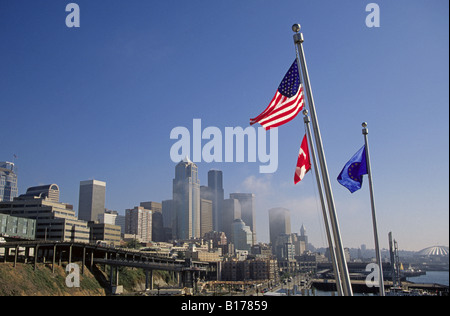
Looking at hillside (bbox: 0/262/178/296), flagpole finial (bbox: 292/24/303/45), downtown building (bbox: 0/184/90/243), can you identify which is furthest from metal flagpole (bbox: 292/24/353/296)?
downtown building (bbox: 0/184/90/243)

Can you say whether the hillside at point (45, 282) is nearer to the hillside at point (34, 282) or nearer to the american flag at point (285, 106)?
the hillside at point (34, 282)

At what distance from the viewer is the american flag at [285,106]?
16.3 metres

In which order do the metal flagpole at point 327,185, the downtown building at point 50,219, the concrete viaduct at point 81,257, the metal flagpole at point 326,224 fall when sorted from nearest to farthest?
the metal flagpole at point 327,185 < the metal flagpole at point 326,224 < the concrete viaduct at point 81,257 < the downtown building at point 50,219

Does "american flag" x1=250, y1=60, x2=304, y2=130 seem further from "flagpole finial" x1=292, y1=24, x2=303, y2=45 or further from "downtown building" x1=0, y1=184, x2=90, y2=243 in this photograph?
"downtown building" x1=0, y1=184, x2=90, y2=243

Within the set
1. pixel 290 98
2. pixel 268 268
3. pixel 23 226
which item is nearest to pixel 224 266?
pixel 268 268

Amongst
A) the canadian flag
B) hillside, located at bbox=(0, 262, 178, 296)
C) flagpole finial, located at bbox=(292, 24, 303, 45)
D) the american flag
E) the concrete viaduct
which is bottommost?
hillside, located at bbox=(0, 262, 178, 296)

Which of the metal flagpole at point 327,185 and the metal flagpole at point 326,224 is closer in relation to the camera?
the metal flagpole at point 327,185

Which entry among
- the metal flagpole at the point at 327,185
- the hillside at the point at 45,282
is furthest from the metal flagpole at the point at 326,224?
the hillside at the point at 45,282

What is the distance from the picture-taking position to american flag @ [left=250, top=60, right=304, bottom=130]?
53.5 ft

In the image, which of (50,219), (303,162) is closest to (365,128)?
(303,162)

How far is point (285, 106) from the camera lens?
644 inches
